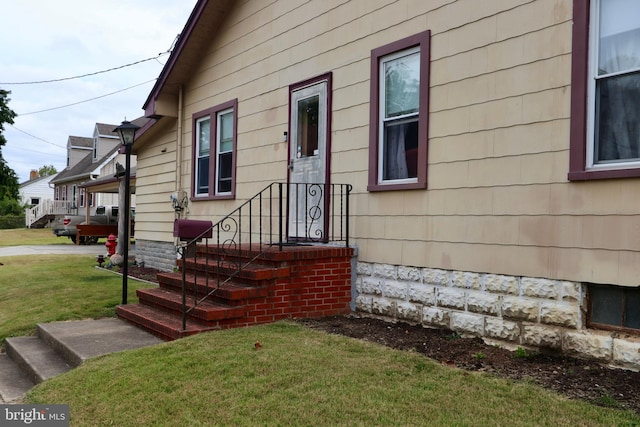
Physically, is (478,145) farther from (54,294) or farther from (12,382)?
(54,294)

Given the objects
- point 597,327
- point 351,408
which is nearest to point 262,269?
point 351,408

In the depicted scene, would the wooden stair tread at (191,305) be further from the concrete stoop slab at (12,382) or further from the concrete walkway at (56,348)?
the concrete stoop slab at (12,382)

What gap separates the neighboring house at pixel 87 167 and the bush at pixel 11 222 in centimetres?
506

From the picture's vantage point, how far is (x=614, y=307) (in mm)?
4305

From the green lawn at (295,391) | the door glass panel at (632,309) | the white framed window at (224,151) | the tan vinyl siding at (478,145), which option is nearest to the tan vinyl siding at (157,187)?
the white framed window at (224,151)

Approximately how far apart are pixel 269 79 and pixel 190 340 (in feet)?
15.7

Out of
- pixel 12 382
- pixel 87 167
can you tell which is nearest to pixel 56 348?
pixel 12 382

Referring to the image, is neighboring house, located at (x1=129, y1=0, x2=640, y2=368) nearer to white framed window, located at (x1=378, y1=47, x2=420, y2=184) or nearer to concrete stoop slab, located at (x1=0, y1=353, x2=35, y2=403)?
white framed window, located at (x1=378, y1=47, x2=420, y2=184)

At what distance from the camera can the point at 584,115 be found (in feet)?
14.3

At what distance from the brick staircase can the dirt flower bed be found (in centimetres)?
37

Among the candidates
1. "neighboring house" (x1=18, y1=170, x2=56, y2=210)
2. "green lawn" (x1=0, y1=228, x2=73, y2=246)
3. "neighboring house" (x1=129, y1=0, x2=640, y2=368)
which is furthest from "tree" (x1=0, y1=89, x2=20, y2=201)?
"neighboring house" (x1=18, y1=170, x2=56, y2=210)

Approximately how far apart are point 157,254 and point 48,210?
3098cm

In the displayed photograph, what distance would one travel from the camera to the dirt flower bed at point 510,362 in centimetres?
370

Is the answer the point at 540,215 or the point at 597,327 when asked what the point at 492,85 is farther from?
the point at 597,327
